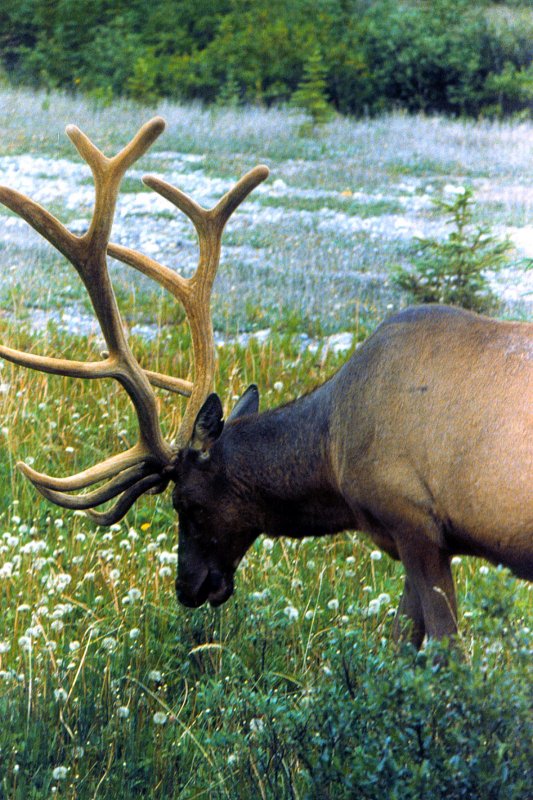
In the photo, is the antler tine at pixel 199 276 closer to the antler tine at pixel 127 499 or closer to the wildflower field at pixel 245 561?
the antler tine at pixel 127 499

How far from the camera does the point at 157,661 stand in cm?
387

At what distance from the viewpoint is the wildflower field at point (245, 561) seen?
9.18 ft

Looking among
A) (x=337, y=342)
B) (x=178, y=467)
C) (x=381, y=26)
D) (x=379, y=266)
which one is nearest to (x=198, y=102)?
(x=381, y=26)

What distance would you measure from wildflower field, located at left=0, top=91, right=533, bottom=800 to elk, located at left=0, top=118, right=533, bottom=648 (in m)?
0.27

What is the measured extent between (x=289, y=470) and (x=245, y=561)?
74 cm

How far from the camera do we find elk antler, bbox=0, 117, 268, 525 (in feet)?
12.0

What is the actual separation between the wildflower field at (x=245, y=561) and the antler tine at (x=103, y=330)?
1.41 feet

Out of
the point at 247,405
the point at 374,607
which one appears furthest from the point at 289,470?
the point at 374,607

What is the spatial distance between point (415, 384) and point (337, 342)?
326 centimetres

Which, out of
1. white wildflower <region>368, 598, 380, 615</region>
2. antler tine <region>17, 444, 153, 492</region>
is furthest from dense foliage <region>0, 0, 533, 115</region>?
white wildflower <region>368, 598, 380, 615</region>

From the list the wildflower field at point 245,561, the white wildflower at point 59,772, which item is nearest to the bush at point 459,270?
the wildflower field at point 245,561

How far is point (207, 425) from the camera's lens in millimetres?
3869

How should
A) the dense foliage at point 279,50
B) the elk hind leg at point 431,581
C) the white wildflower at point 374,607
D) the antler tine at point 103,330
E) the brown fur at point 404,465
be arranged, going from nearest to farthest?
the brown fur at point 404,465, the elk hind leg at point 431,581, the antler tine at point 103,330, the white wildflower at point 374,607, the dense foliage at point 279,50

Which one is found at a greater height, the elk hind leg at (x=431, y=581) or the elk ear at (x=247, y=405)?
the elk ear at (x=247, y=405)
